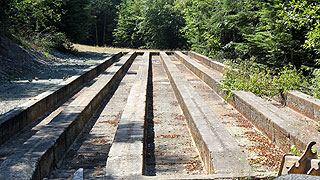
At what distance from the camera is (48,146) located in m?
3.82

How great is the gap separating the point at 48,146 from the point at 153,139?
5.57ft

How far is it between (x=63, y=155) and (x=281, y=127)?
2895 millimetres

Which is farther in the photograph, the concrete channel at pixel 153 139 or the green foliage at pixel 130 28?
the green foliage at pixel 130 28

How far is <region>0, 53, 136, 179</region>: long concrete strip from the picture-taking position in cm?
313

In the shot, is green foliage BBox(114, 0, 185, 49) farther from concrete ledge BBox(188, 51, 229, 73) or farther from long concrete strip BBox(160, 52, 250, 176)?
long concrete strip BBox(160, 52, 250, 176)

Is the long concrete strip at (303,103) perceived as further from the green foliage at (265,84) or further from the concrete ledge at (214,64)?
the concrete ledge at (214,64)

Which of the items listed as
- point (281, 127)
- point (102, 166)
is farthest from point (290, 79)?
point (102, 166)

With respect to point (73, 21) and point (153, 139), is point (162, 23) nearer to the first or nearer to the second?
point (73, 21)

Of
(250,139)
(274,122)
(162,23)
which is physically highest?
(162,23)

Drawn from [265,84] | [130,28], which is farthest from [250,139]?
[130,28]

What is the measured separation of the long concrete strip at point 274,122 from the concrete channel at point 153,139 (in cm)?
1

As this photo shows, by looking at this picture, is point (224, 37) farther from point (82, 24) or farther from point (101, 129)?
point (101, 129)

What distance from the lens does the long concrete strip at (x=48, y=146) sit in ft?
10.3

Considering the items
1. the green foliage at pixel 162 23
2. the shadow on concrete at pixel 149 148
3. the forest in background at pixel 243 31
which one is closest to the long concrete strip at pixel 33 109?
the shadow on concrete at pixel 149 148
